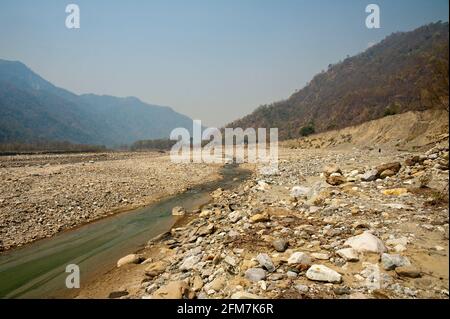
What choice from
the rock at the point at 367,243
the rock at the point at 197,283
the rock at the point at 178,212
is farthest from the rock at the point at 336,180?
the rock at the point at 197,283

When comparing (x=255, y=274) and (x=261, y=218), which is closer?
(x=255, y=274)

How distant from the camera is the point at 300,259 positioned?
198 inches

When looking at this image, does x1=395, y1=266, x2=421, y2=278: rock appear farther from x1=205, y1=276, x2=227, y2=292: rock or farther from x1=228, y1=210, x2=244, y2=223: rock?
x1=228, y1=210, x2=244, y2=223: rock

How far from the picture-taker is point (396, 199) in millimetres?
7793

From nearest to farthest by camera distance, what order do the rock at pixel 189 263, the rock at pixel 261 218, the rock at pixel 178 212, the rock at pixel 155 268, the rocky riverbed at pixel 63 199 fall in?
the rock at pixel 189 263, the rock at pixel 155 268, the rock at pixel 261 218, the rocky riverbed at pixel 63 199, the rock at pixel 178 212

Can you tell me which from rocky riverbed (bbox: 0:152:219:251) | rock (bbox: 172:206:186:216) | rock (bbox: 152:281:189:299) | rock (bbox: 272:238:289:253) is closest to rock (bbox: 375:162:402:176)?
rock (bbox: 272:238:289:253)

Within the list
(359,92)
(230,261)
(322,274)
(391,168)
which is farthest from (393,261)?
(359,92)

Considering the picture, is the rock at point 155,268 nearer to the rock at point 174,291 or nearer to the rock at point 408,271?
the rock at point 174,291

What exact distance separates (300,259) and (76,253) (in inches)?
282

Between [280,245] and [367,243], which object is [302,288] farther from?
[367,243]

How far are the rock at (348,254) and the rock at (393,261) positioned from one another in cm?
44

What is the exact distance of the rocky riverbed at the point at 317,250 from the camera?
4.30 metres
